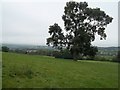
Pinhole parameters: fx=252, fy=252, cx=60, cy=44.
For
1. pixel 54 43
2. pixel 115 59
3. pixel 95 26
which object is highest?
pixel 95 26

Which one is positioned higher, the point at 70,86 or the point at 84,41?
the point at 84,41

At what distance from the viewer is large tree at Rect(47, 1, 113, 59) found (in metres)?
45.2

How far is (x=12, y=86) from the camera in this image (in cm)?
1051

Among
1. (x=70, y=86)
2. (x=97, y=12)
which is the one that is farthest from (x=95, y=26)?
(x=70, y=86)

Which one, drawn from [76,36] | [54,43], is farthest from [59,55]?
[76,36]

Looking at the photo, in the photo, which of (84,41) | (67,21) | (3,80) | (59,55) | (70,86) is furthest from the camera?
(59,55)

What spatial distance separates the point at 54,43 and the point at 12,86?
37.7 m

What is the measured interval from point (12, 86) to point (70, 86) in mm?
3145

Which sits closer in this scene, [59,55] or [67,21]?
[67,21]

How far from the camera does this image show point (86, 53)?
46344 millimetres

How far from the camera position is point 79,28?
46.2 meters

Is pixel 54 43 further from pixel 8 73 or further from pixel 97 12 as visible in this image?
pixel 8 73

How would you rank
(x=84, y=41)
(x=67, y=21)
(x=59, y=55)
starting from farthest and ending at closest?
(x=59, y=55)
(x=67, y=21)
(x=84, y=41)

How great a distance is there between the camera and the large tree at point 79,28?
148 ft
